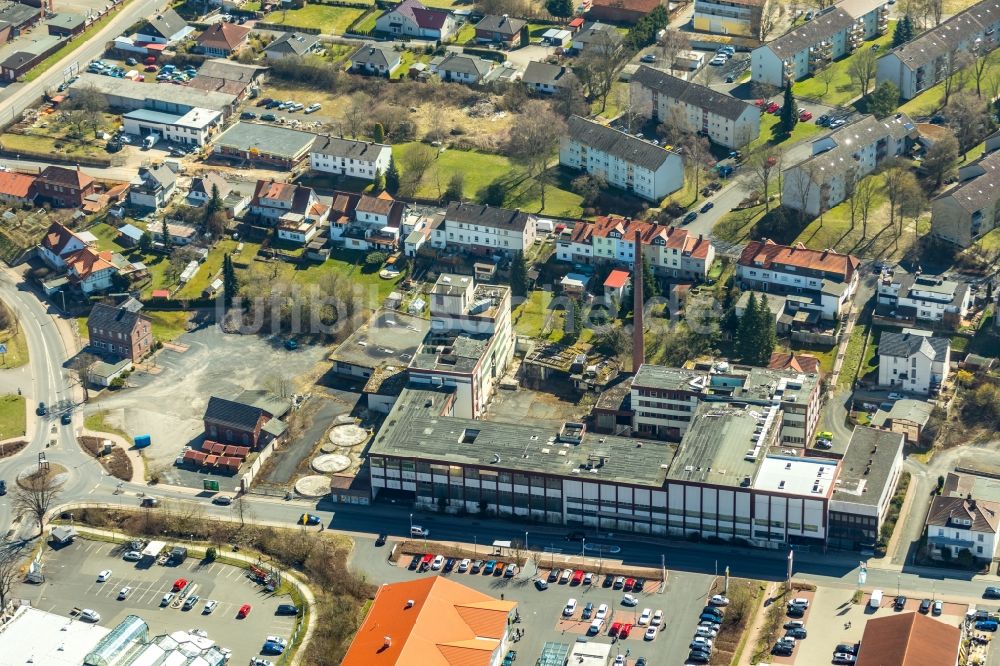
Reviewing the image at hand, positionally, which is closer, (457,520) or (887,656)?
(887,656)

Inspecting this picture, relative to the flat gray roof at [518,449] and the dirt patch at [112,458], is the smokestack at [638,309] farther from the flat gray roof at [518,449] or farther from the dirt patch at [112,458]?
the dirt patch at [112,458]

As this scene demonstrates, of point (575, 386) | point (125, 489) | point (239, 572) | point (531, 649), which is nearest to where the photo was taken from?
point (531, 649)

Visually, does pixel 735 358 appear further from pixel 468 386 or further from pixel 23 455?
pixel 23 455

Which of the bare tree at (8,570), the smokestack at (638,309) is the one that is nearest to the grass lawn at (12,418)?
the bare tree at (8,570)

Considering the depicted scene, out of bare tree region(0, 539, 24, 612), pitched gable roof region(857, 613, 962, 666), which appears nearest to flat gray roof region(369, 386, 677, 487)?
pitched gable roof region(857, 613, 962, 666)

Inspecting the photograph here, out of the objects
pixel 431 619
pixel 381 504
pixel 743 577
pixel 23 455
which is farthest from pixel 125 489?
pixel 743 577
